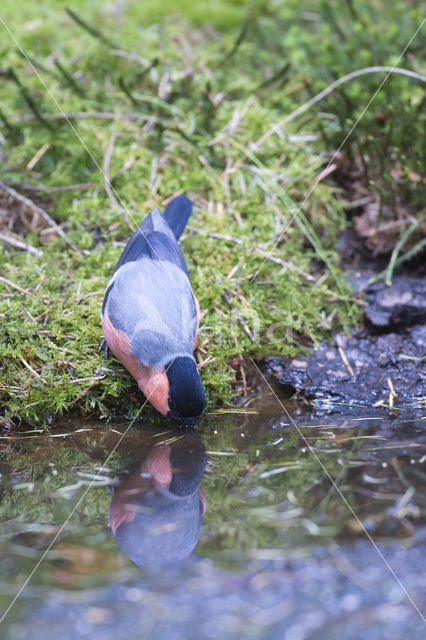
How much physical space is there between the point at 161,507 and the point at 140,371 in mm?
1198

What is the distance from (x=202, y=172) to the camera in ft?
17.6

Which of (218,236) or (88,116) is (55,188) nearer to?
(88,116)

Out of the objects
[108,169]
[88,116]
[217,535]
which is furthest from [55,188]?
[217,535]

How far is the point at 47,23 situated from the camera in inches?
274

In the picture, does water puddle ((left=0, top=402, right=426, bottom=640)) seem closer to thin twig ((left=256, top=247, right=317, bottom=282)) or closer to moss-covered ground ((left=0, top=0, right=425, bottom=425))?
moss-covered ground ((left=0, top=0, right=425, bottom=425))

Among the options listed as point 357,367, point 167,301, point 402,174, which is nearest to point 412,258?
point 402,174

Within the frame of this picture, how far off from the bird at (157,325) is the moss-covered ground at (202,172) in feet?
0.96

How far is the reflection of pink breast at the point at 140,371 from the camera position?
349 cm

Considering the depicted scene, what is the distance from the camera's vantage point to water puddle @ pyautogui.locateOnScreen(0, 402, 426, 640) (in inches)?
75.6

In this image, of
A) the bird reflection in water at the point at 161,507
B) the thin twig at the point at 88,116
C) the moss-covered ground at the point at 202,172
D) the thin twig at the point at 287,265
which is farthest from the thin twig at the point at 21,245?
the bird reflection in water at the point at 161,507

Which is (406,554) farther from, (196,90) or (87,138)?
(196,90)

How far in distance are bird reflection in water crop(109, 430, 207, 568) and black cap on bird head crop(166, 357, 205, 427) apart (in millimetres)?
247

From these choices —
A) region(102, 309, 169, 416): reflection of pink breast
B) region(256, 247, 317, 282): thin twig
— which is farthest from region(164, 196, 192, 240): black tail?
region(102, 309, 169, 416): reflection of pink breast

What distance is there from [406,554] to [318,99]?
14.6ft
